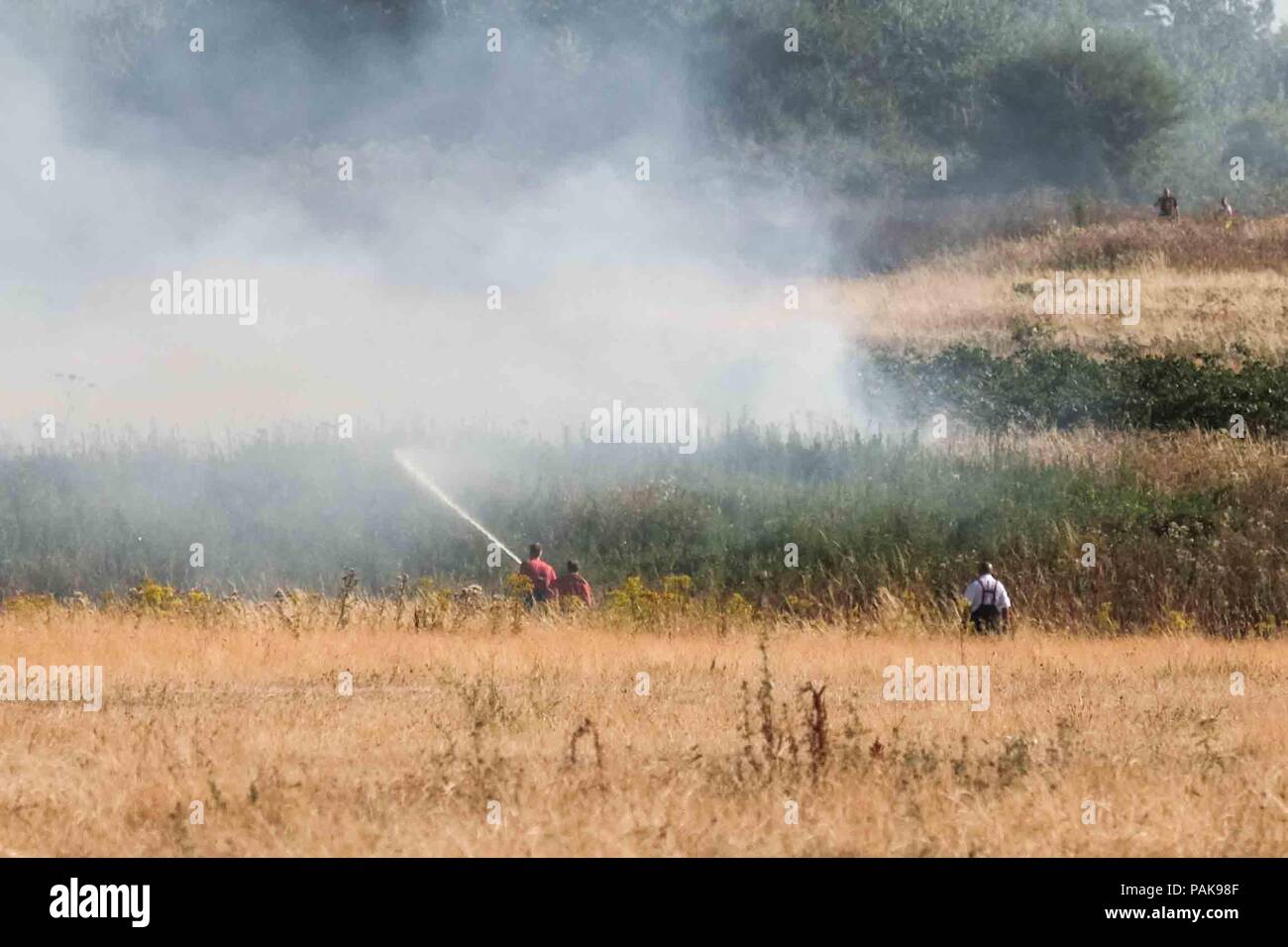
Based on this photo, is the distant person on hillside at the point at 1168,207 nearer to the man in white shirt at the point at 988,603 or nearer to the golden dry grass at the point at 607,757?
the man in white shirt at the point at 988,603

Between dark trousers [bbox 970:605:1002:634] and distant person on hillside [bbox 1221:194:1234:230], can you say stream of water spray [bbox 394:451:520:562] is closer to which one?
dark trousers [bbox 970:605:1002:634]

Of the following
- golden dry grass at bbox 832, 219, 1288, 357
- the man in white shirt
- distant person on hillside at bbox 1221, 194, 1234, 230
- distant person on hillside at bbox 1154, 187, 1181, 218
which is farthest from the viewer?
distant person on hillside at bbox 1154, 187, 1181, 218

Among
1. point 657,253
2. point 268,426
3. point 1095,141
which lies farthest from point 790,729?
point 1095,141

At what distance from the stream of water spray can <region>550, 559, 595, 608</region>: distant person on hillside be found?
3548 millimetres

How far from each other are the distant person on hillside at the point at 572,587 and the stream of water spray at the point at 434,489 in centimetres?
355

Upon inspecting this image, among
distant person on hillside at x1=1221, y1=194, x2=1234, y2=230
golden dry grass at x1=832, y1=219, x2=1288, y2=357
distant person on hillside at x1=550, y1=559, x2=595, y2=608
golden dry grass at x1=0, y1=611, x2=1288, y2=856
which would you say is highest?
distant person on hillside at x1=1221, y1=194, x2=1234, y2=230

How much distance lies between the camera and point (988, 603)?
2194 centimetres

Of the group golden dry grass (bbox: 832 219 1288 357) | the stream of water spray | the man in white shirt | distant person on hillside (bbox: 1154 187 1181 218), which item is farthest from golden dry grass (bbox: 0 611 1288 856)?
distant person on hillside (bbox: 1154 187 1181 218)

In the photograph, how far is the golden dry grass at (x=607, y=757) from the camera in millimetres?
10039

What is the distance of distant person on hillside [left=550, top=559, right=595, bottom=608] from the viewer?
23297mm

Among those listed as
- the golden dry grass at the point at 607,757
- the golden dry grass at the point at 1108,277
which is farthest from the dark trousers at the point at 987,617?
the golden dry grass at the point at 1108,277

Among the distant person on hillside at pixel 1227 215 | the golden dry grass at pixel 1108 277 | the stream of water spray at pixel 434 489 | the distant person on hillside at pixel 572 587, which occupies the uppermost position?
the distant person on hillside at pixel 1227 215
